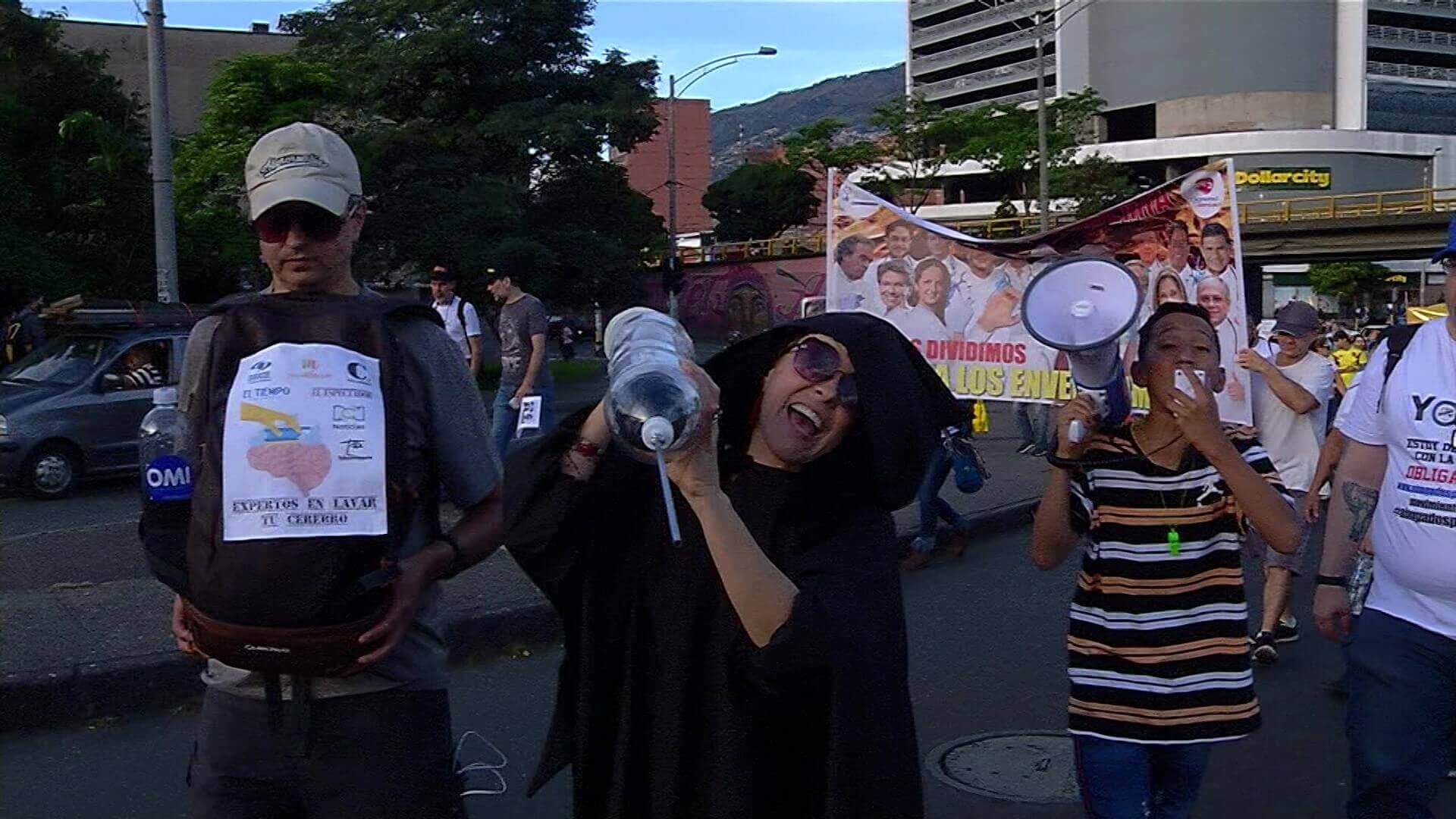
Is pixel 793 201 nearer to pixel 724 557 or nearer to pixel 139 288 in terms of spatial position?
pixel 139 288

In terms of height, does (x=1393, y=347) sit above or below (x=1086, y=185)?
below

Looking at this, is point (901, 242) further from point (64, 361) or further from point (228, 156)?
point (228, 156)

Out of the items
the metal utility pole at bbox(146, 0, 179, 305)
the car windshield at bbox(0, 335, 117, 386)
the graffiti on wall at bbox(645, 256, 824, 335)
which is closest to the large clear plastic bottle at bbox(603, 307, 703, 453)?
the car windshield at bbox(0, 335, 117, 386)

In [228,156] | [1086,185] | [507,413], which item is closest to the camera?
[507,413]

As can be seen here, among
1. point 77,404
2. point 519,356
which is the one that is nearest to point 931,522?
point 519,356

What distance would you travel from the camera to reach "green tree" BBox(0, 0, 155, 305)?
21.2 metres

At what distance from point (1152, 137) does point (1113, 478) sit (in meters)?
94.8

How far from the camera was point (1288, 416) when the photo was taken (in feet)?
24.5

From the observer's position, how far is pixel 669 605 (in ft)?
8.29

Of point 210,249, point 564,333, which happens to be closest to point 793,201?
point 564,333

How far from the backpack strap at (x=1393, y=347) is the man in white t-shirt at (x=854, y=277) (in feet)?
17.3

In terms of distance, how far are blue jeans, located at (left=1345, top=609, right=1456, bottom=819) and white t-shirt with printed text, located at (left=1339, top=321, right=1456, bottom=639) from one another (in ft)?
0.21

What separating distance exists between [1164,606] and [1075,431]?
20.6 inches

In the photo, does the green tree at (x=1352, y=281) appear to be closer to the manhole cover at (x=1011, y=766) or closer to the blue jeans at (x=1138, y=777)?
the manhole cover at (x=1011, y=766)
